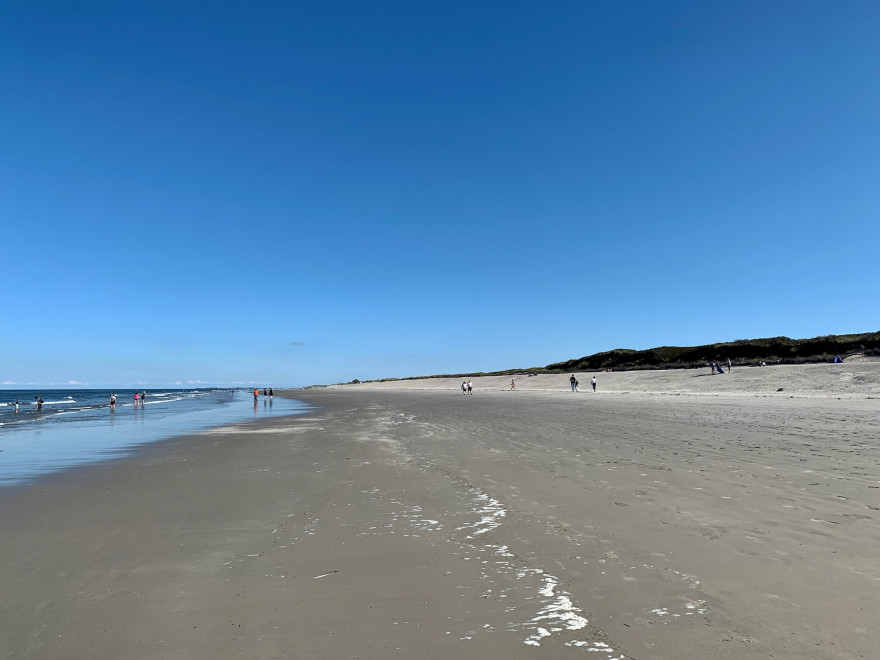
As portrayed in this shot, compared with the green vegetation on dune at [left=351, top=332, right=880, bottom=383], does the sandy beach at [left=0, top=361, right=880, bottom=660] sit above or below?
below

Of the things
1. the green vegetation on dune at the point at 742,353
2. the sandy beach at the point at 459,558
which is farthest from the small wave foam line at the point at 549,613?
the green vegetation on dune at the point at 742,353

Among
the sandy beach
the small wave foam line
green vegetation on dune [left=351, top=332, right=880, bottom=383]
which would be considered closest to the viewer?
the small wave foam line

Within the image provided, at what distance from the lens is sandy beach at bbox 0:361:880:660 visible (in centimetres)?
337

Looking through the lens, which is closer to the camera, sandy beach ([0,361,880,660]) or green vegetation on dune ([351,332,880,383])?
sandy beach ([0,361,880,660])

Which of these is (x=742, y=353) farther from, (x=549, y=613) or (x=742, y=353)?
(x=549, y=613)

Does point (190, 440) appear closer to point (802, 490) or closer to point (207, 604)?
point (207, 604)

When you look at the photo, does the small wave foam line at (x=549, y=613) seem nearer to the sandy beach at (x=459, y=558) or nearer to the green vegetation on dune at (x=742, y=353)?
the sandy beach at (x=459, y=558)

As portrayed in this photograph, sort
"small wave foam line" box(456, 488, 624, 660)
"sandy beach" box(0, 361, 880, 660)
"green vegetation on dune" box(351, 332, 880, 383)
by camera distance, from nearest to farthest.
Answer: "small wave foam line" box(456, 488, 624, 660) < "sandy beach" box(0, 361, 880, 660) < "green vegetation on dune" box(351, 332, 880, 383)

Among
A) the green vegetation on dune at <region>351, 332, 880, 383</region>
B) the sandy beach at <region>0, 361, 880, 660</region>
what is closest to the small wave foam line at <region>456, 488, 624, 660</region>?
the sandy beach at <region>0, 361, 880, 660</region>

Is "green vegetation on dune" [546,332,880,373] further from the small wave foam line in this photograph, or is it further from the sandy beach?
the small wave foam line

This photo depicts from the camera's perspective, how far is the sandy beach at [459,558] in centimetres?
337

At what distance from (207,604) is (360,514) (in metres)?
2.77

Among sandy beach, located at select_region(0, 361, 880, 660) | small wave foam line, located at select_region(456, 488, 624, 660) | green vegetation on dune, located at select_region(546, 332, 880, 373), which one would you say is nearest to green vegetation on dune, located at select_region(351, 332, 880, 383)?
green vegetation on dune, located at select_region(546, 332, 880, 373)

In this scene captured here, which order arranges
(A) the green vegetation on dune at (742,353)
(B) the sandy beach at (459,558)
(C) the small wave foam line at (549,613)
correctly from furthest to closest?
(A) the green vegetation on dune at (742,353) < (B) the sandy beach at (459,558) < (C) the small wave foam line at (549,613)
